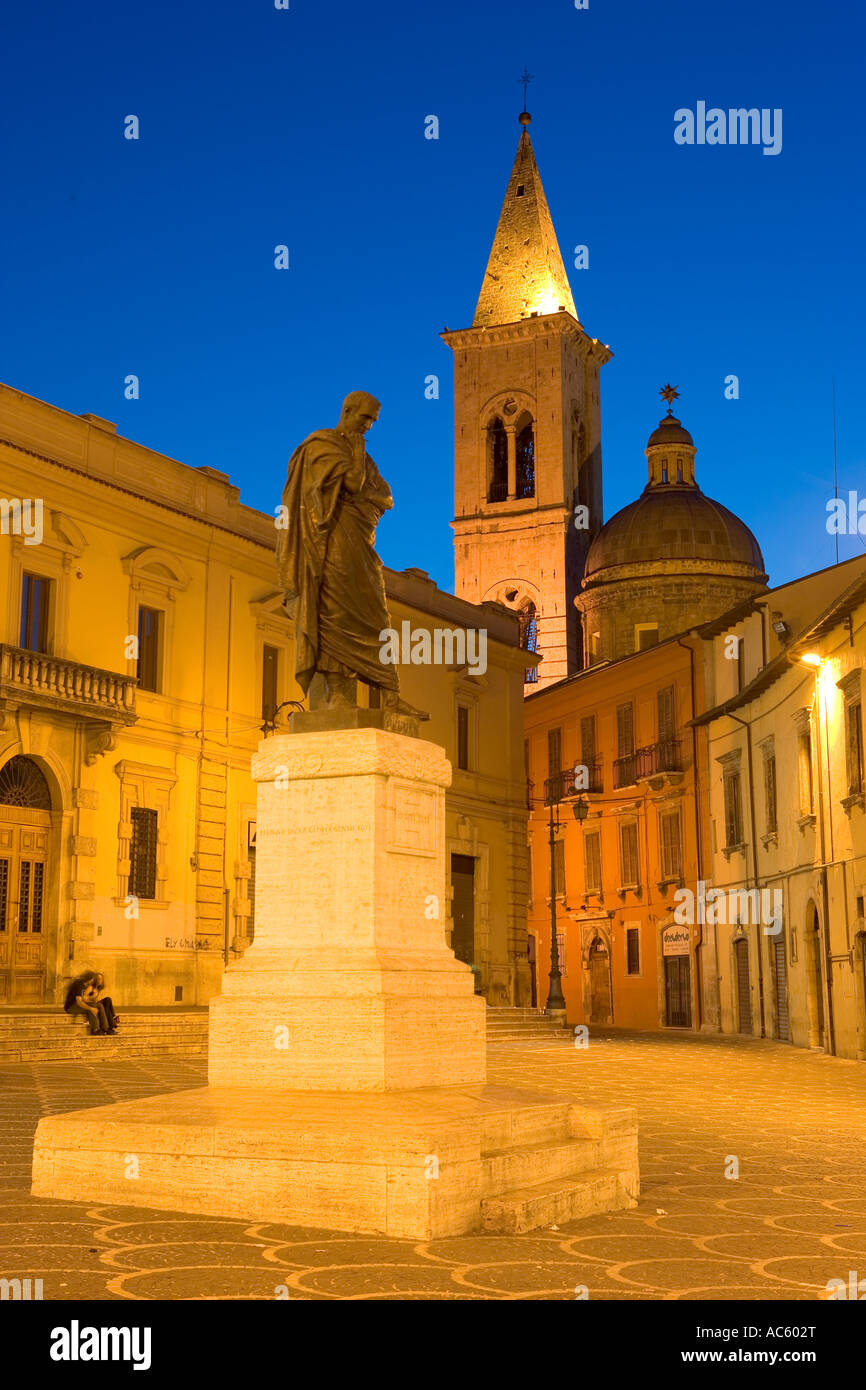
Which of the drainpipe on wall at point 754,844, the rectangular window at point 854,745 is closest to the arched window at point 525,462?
the drainpipe on wall at point 754,844

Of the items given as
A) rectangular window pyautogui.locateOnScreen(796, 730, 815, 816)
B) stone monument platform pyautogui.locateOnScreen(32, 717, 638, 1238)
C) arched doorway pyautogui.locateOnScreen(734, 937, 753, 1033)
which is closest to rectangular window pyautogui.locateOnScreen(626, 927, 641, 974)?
arched doorway pyautogui.locateOnScreen(734, 937, 753, 1033)

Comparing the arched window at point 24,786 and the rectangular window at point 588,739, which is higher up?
the rectangular window at point 588,739

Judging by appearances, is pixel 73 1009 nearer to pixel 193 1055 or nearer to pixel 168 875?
pixel 193 1055

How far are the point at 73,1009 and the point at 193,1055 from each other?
1.88 m

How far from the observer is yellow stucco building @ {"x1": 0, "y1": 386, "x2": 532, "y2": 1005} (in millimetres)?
23172

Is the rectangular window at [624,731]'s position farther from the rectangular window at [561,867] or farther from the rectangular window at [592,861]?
the rectangular window at [561,867]

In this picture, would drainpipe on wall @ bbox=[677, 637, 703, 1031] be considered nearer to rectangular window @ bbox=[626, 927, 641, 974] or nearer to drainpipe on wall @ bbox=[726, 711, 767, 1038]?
rectangular window @ bbox=[626, 927, 641, 974]

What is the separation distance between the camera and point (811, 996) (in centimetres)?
2575

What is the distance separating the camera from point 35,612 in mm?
23812

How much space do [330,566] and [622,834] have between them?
32536mm

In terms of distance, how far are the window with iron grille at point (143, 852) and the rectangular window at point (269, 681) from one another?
3885 millimetres

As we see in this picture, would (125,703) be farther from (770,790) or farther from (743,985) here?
(743,985)

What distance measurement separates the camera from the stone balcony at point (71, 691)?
73.1ft

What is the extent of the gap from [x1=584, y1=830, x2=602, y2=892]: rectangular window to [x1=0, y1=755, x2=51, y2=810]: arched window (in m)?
21.1
